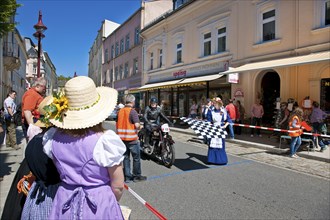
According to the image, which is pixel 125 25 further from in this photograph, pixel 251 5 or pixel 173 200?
pixel 173 200

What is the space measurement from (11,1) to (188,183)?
487cm

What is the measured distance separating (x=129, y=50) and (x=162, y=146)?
79.1 feet

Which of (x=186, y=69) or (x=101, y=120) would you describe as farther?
(x=186, y=69)

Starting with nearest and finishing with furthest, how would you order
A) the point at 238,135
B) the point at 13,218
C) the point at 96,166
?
the point at 96,166
the point at 13,218
the point at 238,135

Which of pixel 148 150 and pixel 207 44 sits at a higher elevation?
pixel 207 44

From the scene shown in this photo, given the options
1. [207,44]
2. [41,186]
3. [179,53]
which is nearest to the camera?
[41,186]

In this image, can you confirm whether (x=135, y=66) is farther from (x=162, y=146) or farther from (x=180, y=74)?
(x=162, y=146)

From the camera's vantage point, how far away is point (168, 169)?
649cm

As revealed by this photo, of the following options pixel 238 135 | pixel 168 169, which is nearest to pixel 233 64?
pixel 238 135

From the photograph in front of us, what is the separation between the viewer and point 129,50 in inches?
1156

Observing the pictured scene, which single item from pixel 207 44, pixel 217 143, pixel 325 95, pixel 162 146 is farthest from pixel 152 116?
pixel 207 44

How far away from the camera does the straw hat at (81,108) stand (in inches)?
67.5

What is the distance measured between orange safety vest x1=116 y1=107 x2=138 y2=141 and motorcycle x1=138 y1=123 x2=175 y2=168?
1376 millimetres

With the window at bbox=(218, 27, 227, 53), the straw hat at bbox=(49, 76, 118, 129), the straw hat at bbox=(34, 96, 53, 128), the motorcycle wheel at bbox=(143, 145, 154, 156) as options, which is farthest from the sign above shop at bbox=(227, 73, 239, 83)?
the straw hat at bbox=(49, 76, 118, 129)
